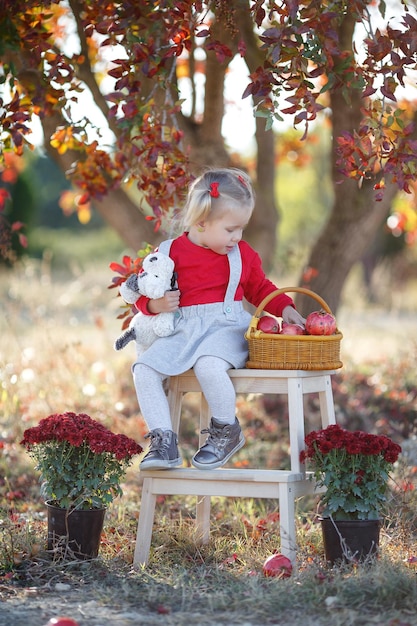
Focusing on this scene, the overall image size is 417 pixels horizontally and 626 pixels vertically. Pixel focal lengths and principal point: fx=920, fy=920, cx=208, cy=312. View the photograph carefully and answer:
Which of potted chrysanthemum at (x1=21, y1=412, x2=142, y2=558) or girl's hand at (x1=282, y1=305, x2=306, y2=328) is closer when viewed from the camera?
potted chrysanthemum at (x1=21, y1=412, x2=142, y2=558)

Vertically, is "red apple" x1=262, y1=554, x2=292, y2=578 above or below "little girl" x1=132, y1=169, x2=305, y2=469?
below

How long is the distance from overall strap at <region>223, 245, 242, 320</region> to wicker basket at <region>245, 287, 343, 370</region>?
17 cm

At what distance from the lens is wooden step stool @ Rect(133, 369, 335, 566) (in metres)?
3.48

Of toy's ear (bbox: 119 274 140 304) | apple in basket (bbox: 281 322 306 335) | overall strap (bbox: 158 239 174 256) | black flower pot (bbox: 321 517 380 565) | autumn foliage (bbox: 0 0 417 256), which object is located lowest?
black flower pot (bbox: 321 517 380 565)

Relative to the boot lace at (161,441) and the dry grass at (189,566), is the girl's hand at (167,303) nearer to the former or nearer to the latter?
the boot lace at (161,441)

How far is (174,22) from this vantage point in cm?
381

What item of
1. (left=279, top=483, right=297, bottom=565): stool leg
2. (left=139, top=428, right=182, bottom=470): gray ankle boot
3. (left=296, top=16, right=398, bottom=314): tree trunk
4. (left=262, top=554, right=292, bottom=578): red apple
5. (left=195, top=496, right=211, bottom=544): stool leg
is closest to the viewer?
(left=262, top=554, right=292, bottom=578): red apple

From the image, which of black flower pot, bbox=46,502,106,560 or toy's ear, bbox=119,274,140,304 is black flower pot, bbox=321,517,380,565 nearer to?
black flower pot, bbox=46,502,106,560

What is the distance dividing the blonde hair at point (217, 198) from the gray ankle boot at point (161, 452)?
85cm

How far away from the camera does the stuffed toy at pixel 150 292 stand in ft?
11.9

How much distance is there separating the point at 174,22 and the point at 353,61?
765 mm

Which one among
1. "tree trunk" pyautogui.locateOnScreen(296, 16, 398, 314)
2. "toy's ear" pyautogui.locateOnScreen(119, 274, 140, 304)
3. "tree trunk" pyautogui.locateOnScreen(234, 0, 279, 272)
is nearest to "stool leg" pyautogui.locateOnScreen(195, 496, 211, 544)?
"toy's ear" pyautogui.locateOnScreen(119, 274, 140, 304)

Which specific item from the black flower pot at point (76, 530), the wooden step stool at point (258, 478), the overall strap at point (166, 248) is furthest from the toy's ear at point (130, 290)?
the black flower pot at point (76, 530)

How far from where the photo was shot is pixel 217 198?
3.68 metres
